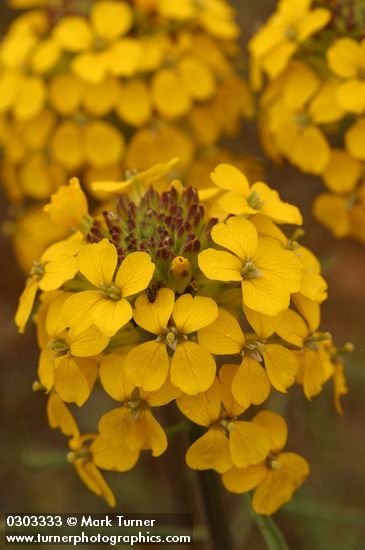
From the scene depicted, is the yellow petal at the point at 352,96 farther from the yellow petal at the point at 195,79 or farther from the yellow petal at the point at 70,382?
the yellow petal at the point at 70,382

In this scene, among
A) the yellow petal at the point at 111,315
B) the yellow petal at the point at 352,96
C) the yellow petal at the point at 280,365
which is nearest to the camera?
the yellow petal at the point at 111,315

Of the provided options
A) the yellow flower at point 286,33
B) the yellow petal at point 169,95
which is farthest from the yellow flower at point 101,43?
the yellow flower at point 286,33

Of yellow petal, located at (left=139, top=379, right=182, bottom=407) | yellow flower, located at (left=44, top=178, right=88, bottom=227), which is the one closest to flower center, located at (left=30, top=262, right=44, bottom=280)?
yellow flower, located at (left=44, top=178, right=88, bottom=227)

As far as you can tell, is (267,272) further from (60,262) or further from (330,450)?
(330,450)

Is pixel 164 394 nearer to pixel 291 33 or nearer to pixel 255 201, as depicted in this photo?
pixel 255 201

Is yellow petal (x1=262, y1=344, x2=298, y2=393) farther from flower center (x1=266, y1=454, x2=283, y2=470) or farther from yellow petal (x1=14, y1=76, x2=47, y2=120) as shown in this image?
yellow petal (x1=14, y1=76, x2=47, y2=120)
